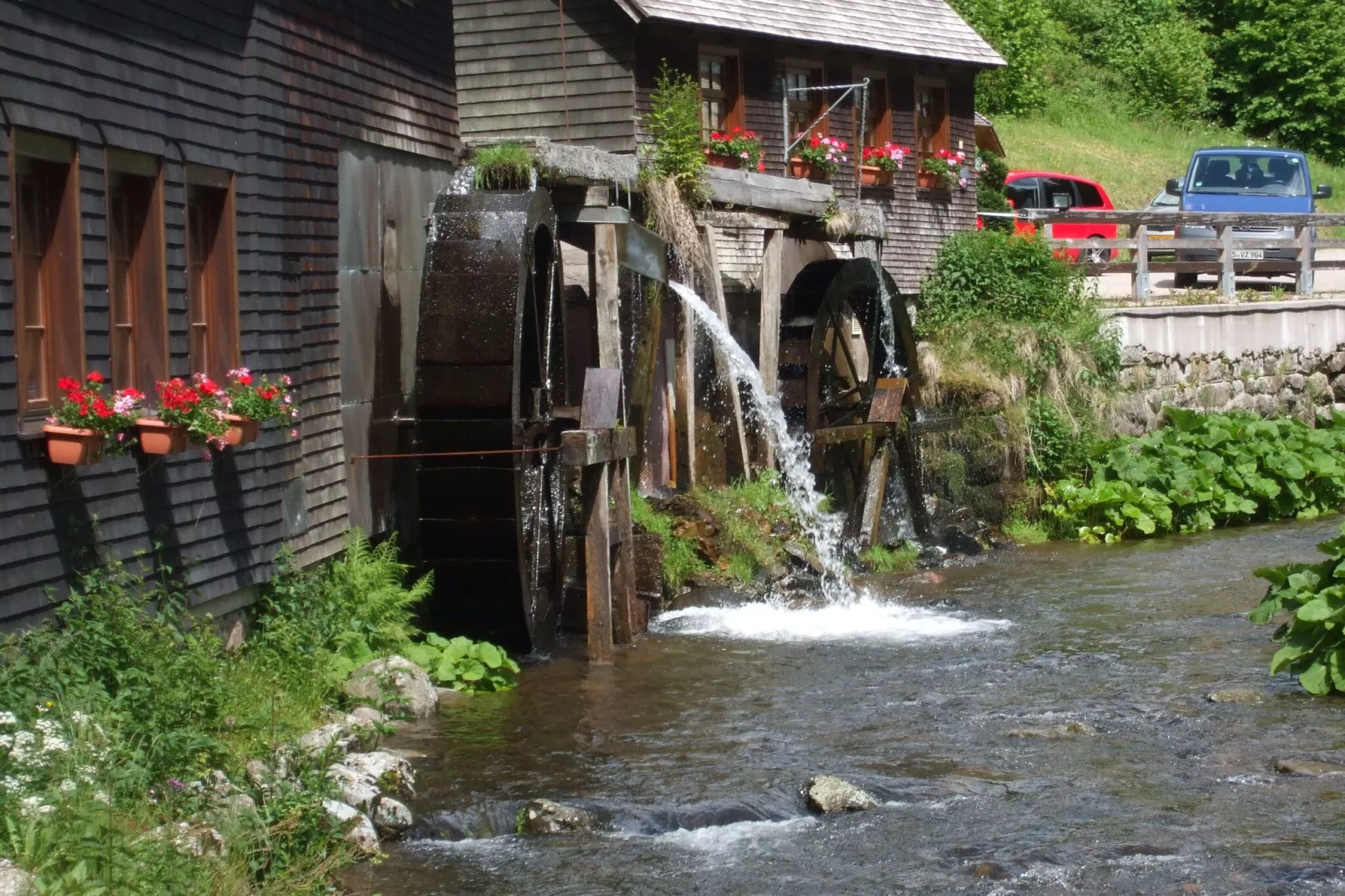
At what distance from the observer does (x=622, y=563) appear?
10.4m

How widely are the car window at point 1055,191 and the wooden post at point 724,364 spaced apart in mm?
13727

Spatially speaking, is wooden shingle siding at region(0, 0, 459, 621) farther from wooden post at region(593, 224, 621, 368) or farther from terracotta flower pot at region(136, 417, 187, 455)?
wooden post at region(593, 224, 621, 368)

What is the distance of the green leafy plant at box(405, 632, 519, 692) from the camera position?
900cm

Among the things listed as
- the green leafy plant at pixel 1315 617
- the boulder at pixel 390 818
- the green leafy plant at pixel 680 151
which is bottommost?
the boulder at pixel 390 818

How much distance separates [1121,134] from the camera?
39.7 meters

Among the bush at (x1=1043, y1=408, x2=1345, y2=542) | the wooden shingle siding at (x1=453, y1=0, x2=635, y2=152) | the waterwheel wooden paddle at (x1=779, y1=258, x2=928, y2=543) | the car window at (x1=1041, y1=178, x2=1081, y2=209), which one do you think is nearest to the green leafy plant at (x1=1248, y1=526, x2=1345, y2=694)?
the waterwheel wooden paddle at (x1=779, y1=258, x2=928, y2=543)

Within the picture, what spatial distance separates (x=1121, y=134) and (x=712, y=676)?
33165 mm

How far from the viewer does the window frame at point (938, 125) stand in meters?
19.5

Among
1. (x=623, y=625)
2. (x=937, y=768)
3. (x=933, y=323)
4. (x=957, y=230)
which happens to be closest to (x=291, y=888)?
(x=937, y=768)

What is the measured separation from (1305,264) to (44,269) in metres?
17.1

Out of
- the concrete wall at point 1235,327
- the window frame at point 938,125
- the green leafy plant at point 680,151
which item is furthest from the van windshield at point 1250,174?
the green leafy plant at point 680,151

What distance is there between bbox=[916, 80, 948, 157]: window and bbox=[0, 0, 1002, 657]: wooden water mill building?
4.54 meters

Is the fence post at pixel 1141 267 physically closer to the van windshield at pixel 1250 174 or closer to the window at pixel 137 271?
the van windshield at pixel 1250 174

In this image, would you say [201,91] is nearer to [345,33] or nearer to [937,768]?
[345,33]
